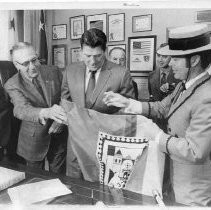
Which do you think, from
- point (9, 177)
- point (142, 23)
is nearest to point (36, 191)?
point (9, 177)

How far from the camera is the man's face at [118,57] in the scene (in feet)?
3.28

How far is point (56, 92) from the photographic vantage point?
A: 3.48 feet

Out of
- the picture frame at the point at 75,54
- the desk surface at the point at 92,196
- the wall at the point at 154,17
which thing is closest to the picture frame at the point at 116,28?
the wall at the point at 154,17

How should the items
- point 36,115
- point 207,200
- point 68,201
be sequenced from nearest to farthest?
point 68,201
point 207,200
point 36,115

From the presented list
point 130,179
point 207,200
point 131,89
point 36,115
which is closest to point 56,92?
point 36,115

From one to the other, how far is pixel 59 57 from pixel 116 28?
238 mm

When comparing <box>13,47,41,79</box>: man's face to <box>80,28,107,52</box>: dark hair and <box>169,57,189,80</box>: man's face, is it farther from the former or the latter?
<box>169,57,189,80</box>: man's face

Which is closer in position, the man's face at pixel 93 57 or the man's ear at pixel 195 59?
the man's ear at pixel 195 59

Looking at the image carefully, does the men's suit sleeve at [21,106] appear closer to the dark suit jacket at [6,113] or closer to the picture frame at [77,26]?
the dark suit jacket at [6,113]

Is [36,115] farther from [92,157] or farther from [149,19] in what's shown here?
[149,19]

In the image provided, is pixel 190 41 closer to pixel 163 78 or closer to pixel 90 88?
pixel 163 78

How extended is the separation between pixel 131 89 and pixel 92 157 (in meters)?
0.27

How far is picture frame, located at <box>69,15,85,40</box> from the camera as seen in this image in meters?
0.96

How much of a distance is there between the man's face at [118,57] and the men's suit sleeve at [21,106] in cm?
33
